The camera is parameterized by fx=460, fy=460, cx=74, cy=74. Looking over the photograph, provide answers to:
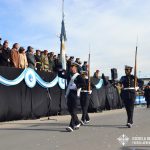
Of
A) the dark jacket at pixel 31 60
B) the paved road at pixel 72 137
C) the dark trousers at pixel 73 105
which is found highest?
the dark jacket at pixel 31 60

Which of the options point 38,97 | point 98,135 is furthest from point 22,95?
point 98,135

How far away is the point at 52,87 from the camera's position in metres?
19.6

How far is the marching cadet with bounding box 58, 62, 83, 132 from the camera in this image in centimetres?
1301

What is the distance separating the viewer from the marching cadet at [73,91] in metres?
13.0

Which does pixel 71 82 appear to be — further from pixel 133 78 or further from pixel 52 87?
pixel 52 87

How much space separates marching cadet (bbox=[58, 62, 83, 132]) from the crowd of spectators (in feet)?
4.46

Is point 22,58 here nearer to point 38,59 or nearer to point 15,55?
point 15,55

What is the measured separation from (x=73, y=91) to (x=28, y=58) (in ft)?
18.0

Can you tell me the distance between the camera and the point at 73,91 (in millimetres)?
13148

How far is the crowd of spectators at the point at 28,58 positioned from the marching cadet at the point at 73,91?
1.36m

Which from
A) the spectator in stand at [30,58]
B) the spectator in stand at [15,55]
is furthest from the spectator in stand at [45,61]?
the spectator in stand at [15,55]

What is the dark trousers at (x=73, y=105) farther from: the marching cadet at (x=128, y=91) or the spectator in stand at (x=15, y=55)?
the spectator in stand at (x=15, y=55)

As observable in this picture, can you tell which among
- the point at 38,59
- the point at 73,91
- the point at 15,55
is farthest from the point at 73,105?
the point at 38,59

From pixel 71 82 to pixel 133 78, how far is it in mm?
2220
